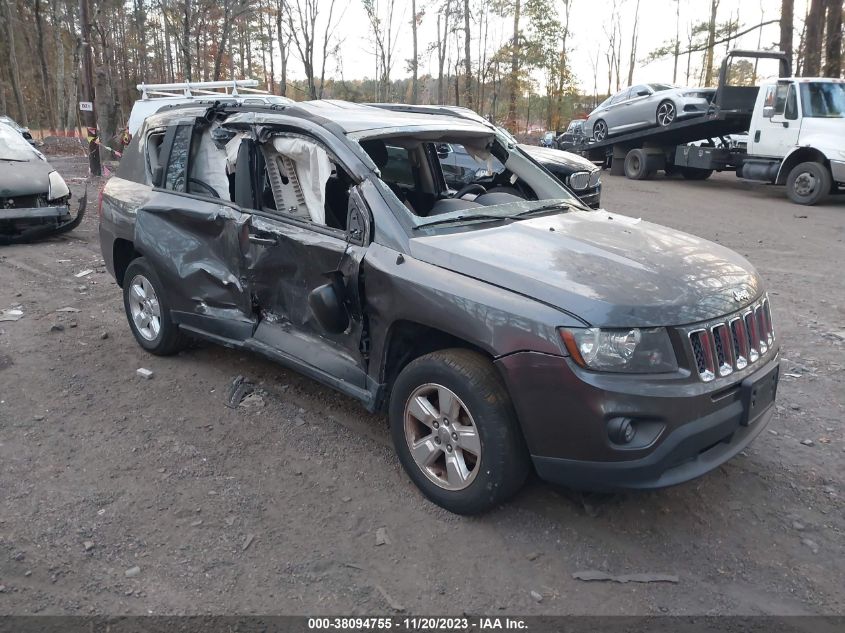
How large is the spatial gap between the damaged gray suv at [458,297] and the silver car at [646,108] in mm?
13201

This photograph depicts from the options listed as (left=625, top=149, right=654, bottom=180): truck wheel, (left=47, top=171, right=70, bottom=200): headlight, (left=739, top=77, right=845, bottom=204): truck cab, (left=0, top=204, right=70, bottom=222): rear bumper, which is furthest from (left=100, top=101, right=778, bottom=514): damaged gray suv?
(left=625, top=149, right=654, bottom=180): truck wheel

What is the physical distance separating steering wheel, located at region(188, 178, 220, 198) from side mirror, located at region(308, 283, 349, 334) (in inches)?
60.6

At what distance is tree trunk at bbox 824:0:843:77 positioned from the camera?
1772cm

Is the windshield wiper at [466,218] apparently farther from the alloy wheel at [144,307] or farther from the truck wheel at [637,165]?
the truck wheel at [637,165]

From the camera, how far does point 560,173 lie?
10266 millimetres

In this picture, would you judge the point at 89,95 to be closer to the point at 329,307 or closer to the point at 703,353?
the point at 329,307

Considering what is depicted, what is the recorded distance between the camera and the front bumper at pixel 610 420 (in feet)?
8.99

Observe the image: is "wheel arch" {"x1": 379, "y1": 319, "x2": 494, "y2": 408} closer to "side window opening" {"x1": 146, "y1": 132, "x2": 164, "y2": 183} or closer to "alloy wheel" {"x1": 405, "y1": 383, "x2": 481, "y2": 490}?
"alloy wheel" {"x1": 405, "y1": 383, "x2": 481, "y2": 490}

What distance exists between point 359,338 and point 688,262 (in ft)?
5.68

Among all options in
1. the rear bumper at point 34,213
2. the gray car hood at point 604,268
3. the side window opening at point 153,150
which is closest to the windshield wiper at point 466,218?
the gray car hood at point 604,268

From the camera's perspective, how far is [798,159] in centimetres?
1388

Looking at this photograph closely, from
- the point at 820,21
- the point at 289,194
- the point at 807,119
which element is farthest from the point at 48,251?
the point at 820,21

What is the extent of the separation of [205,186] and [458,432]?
2805mm

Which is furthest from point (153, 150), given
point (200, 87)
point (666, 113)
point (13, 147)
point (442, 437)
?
point (666, 113)
